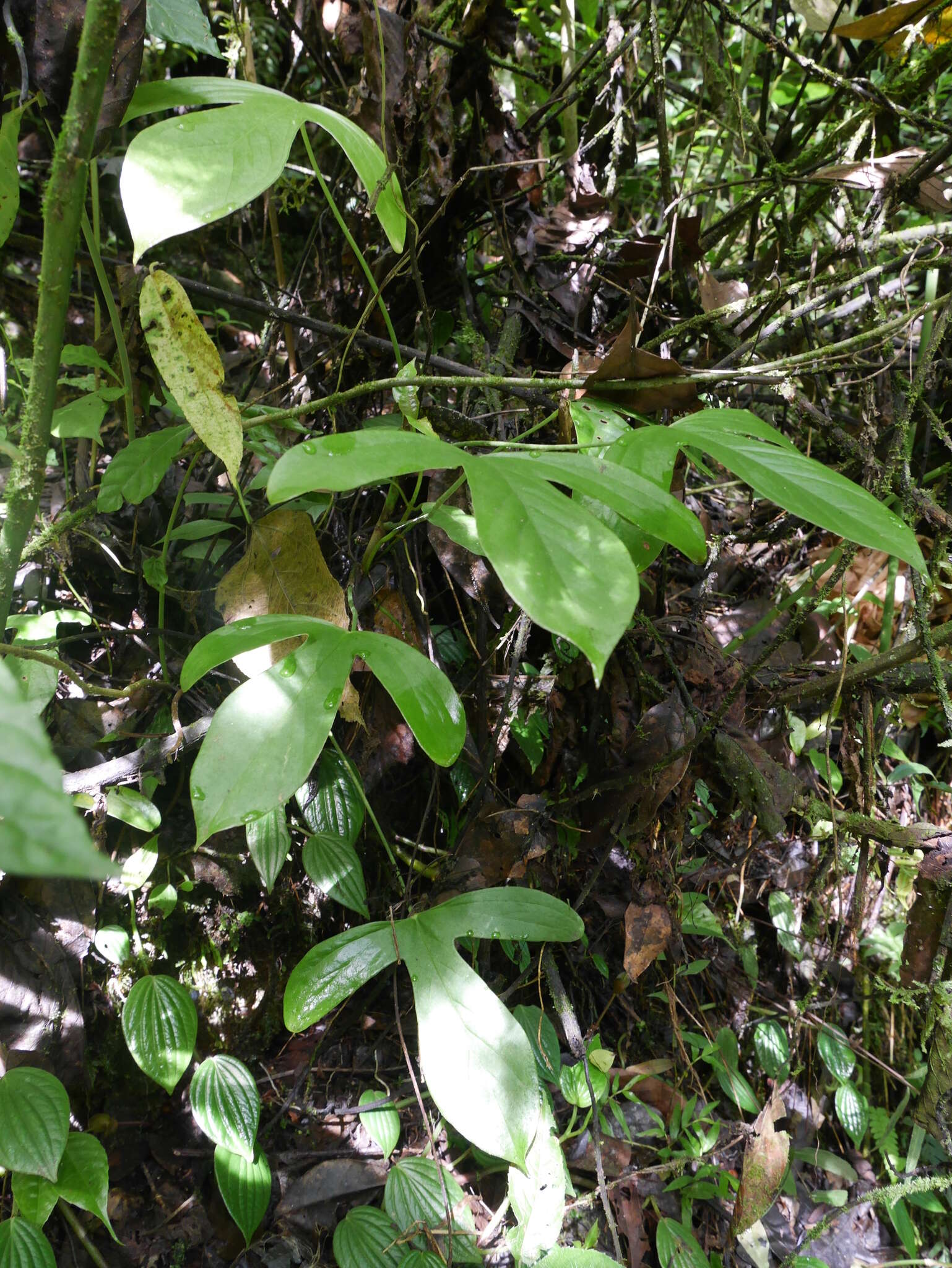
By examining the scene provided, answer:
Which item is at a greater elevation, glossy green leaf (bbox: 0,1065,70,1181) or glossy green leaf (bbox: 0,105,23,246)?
glossy green leaf (bbox: 0,105,23,246)

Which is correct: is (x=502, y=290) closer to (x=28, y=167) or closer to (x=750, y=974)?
(x=28, y=167)

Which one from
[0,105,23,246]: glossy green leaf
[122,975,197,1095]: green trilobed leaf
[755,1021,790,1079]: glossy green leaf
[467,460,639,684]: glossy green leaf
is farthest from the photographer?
[755,1021,790,1079]: glossy green leaf

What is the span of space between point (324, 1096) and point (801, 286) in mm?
1361

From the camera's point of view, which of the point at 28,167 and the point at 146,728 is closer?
the point at 146,728

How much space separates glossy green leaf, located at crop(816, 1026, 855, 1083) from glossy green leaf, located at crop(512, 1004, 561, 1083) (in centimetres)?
53

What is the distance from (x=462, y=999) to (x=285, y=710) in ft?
1.05

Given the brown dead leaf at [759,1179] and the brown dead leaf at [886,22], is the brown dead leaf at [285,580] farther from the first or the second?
the brown dead leaf at [886,22]

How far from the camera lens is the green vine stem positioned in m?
0.46

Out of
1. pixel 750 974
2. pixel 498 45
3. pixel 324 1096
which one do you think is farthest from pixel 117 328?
pixel 750 974

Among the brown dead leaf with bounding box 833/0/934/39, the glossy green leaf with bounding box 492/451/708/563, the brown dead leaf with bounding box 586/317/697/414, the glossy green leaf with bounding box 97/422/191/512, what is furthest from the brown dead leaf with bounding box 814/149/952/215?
the glossy green leaf with bounding box 97/422/191/512

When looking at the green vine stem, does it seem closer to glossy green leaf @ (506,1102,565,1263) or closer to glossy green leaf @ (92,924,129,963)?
glossy green leaf @ (92,924,129,963)

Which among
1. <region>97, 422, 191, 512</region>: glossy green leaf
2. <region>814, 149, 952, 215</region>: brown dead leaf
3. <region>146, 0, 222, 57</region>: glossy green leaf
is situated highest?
<region>146, 0, 222, 57</region>: glossy green leaf

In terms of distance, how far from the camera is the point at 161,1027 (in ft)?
2.86

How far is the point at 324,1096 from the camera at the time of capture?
1.09 metres
